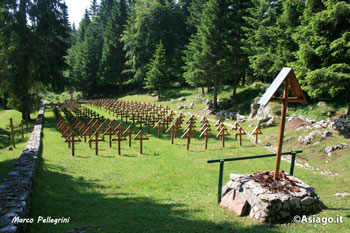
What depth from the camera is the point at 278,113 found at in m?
17.2

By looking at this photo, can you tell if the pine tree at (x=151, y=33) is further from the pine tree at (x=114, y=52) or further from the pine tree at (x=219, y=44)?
the pine tree at (x=219, y=44)

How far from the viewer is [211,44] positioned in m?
22.9

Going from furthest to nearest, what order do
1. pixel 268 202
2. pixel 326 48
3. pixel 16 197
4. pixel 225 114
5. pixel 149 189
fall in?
pixel 225 114 < pixel 326 48 < pixel 149 189 < pixel 16 197 < pixel 268 202

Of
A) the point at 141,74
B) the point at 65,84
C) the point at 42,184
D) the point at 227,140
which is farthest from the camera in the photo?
the point at 141,74

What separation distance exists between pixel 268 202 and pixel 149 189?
409 centimetres

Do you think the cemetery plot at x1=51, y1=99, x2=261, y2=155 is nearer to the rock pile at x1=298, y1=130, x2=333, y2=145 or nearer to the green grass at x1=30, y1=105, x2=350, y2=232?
the green grass at x1=30, y1=105, x2=350, y2=232

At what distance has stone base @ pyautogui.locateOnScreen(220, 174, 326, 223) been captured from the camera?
4.86 meters

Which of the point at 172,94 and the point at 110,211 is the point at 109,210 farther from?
the point at 172,94

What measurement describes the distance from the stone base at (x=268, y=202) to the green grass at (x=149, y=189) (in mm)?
202

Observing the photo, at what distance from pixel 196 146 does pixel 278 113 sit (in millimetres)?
A: 7252

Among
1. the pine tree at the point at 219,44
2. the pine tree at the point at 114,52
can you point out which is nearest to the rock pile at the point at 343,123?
the pine tree at the point at 219,44

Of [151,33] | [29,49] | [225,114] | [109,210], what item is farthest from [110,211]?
[151,33]

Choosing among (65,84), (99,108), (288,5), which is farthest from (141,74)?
(288,5)

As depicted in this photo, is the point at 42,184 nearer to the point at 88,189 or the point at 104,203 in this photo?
the point at 88,189
